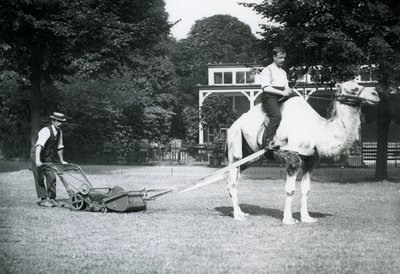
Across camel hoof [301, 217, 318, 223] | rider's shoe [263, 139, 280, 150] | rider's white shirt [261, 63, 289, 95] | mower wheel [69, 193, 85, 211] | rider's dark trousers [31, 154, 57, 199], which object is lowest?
camel hoof [301, 217, 318, 223]

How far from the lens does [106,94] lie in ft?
128

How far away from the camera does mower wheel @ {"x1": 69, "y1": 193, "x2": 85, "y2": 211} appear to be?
41.1ft

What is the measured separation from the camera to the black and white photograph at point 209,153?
8258mm

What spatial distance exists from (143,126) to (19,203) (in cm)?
2994

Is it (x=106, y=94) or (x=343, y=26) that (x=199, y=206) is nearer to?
(x=343, y=26)

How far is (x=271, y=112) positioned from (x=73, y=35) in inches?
493

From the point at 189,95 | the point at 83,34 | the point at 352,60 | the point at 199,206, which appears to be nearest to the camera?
the point at 199,206

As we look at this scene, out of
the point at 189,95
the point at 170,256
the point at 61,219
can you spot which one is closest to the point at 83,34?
the point at 61,219

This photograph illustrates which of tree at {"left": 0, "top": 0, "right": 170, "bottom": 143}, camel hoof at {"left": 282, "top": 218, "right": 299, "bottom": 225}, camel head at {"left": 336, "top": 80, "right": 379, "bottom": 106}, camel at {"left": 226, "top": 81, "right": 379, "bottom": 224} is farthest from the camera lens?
tree at {"left": 0, "top": 0, "right": 170, "bottom": 143}

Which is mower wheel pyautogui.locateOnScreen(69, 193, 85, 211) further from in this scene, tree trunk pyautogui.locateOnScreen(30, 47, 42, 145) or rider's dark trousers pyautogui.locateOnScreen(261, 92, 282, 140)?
tree trunk pyautogui.locateOnScreen(30, 47, 42, 145)

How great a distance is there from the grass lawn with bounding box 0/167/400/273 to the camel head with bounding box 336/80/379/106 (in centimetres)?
234

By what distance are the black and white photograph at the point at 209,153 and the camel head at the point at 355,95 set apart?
4cm

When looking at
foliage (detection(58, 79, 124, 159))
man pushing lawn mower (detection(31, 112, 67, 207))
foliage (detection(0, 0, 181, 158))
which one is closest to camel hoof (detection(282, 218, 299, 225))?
man pushing lawn mower (detection(31, 112, 67, 207))

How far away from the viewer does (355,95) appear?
10445 mm
